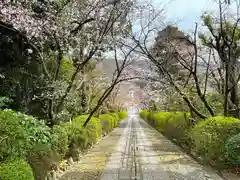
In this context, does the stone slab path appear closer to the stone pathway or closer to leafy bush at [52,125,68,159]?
the stone pathway

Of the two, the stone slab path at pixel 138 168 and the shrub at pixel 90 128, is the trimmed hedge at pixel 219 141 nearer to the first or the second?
the stone slab path at pixel 138 168

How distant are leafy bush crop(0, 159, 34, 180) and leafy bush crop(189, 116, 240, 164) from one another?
237 inches

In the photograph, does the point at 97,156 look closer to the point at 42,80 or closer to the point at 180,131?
the point at 42,80

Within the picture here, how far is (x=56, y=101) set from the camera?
1095cm

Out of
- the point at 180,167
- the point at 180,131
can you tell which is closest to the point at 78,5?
the point at 180,167

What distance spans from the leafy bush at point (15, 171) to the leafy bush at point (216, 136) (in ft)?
19.7

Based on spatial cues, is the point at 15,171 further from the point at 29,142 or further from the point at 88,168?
the point at 88,168

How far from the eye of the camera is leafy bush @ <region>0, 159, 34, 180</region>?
4082mm

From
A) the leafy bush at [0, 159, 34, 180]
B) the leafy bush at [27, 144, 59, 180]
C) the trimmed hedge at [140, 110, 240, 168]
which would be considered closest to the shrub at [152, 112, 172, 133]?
the trimmed hedge at [140, 110, 240, 168]

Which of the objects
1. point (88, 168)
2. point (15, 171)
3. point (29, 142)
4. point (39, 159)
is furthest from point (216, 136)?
point (15, 171)

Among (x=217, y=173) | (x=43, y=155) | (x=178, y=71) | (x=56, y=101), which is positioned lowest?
(x=217, y=173)

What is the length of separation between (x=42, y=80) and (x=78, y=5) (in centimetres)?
316

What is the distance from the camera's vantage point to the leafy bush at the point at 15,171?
161 inches

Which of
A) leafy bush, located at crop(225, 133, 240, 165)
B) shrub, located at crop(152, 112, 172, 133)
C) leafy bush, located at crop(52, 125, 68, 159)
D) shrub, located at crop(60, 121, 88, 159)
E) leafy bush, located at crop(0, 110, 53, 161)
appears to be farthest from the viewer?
shrub, located at crop(152, 112, 172, 133)
